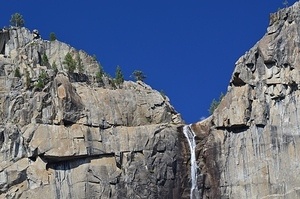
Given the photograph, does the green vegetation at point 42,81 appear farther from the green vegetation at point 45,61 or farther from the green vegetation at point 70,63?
the green vegetation at point 45,61

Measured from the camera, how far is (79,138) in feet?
272

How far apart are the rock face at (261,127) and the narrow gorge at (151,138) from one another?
0.34 ft

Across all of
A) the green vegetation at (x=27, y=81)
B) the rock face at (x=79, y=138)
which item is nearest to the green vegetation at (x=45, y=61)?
the rock face at (x=79, y=138)

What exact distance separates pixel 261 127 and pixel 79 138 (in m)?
18.5

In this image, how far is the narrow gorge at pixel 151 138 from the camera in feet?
267

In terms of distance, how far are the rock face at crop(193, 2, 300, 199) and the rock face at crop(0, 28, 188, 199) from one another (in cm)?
394

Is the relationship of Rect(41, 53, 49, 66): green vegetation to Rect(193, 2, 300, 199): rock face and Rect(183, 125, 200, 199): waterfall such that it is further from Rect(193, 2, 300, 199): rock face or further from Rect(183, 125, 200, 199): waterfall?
Rect(193, 2, 300, 199): rock face

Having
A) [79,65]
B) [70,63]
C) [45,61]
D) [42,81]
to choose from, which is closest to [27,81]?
[42,81]

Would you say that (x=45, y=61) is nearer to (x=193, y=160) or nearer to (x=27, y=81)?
(x=27, y=81)

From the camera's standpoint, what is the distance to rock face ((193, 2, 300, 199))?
268ft

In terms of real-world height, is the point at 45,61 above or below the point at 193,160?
above

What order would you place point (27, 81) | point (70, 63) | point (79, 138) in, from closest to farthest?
point (79, 138)
point (27, 81)
point (70, 63)

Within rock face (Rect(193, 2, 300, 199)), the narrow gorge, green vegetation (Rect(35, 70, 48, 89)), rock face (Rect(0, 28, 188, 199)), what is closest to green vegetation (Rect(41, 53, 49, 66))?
rock face (Rect(0, 28, 188, 199))

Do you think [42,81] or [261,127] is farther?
[42,81]
